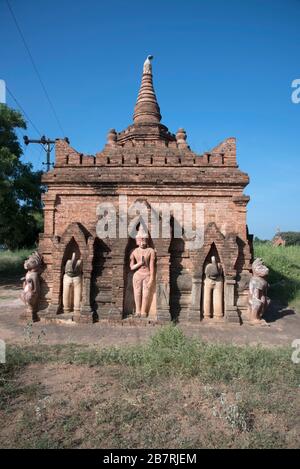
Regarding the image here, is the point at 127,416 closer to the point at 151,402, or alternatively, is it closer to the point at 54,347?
the point at 151,402

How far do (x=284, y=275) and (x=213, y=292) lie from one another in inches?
332

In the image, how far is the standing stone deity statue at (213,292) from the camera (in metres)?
8.30

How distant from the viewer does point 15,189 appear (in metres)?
15.5

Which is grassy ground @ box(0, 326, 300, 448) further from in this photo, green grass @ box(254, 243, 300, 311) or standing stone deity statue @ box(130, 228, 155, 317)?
green grass @ box(254, 243, 300, 311)

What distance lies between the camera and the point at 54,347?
6.32 m

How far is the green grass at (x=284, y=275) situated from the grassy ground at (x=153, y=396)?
231 inches

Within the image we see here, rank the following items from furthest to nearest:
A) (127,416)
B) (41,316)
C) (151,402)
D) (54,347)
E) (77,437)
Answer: (41,316) < (54,347) < (151,402) < (127,416) < (77,437)

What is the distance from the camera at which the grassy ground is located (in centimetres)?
352

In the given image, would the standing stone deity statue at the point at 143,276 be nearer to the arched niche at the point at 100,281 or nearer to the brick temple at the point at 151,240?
the brick temple at the point at 151,240

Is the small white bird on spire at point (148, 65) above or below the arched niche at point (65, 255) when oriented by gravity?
above

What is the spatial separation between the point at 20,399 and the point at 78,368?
3.91ft

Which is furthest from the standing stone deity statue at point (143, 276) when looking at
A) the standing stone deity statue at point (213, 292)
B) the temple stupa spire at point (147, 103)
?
the temple stupa spire at point (147, 103)

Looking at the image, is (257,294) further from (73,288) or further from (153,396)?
(73,288)

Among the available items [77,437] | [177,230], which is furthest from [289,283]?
[77,437]
